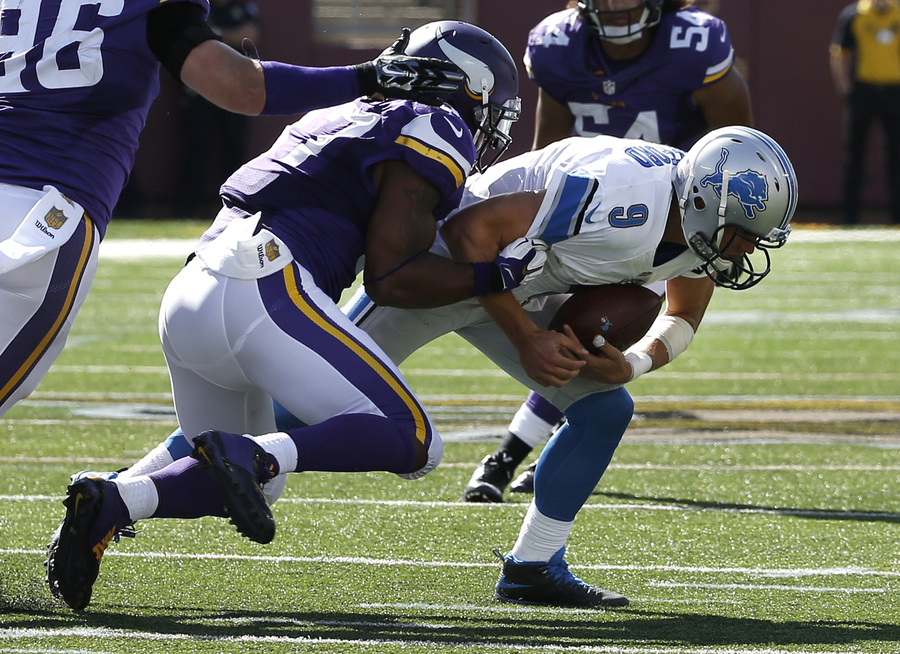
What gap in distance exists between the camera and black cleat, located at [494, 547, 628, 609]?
3.44m

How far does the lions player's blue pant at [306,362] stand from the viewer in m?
3.05

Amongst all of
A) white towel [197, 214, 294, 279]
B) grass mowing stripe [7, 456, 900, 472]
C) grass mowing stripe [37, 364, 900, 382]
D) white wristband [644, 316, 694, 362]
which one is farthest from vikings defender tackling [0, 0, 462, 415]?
grass mowing stripe [37, 364, 900, 382]

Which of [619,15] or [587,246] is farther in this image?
[619,15]

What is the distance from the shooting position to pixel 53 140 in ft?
10.2

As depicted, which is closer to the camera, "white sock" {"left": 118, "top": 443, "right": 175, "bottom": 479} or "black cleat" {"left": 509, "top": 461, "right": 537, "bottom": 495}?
"white sock" {"left": 118, "top": 443, "right": 175, "bottom": 479}

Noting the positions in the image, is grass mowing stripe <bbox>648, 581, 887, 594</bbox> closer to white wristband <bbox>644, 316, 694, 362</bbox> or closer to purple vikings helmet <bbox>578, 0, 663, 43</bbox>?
white wristband <bbox>644, 316, 694, 362</bbox>

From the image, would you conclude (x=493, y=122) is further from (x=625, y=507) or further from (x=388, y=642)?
(x=625, y=507)

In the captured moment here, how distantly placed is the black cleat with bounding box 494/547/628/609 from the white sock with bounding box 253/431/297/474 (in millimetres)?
742

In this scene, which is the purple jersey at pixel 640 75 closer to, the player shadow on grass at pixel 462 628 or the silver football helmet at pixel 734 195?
the silver football helmet at pixel 734 195

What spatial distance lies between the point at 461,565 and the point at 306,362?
99 cm

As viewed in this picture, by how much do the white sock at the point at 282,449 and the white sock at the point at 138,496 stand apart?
27cm

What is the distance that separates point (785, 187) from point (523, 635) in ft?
3.82

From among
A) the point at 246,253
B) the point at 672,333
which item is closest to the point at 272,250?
the point at 246,253

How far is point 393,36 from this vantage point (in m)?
16.6
